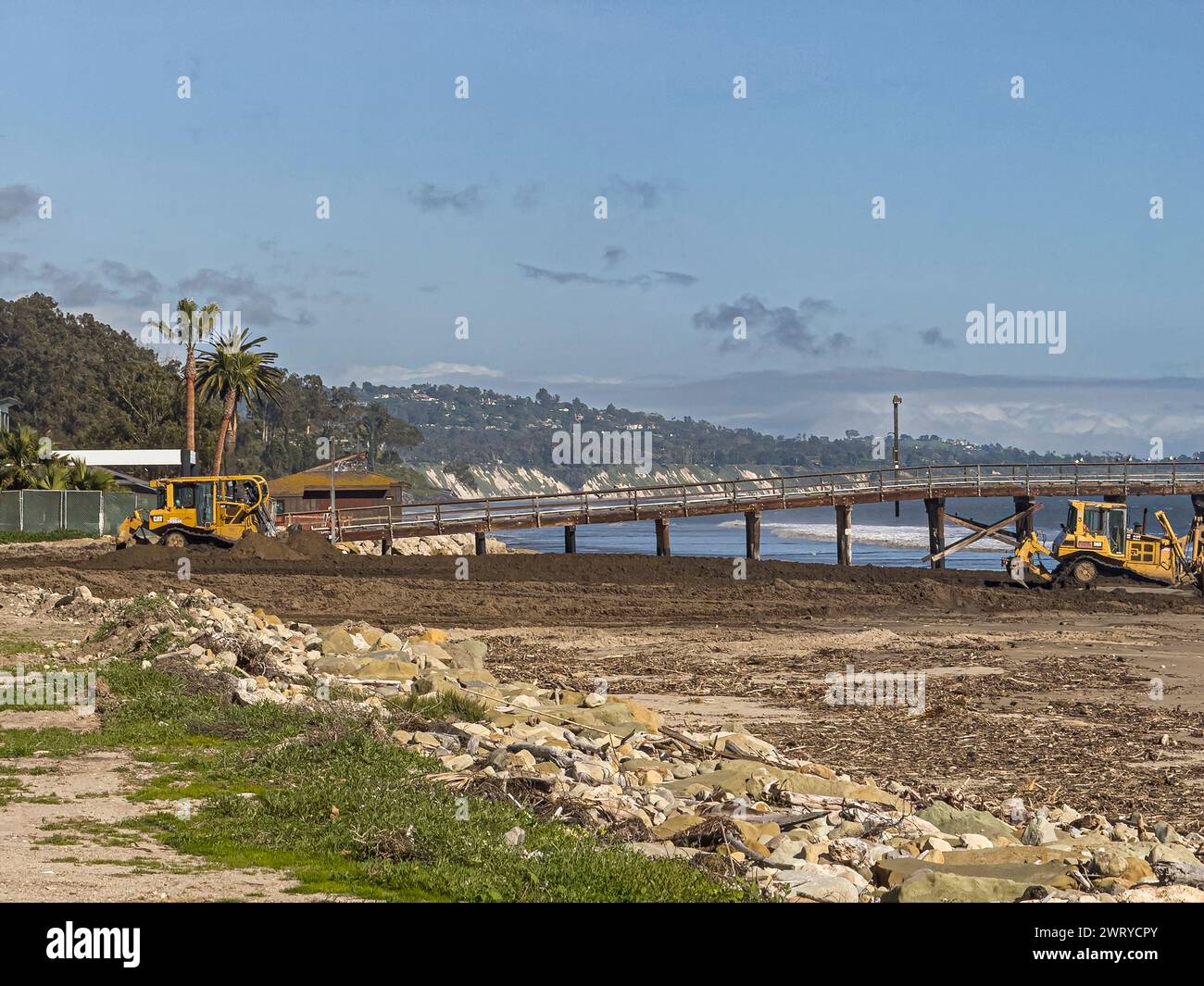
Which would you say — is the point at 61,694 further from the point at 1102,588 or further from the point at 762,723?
the point at 1102,588

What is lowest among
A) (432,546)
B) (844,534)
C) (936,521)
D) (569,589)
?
(432,546)

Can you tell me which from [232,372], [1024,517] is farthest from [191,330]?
[1024,517]

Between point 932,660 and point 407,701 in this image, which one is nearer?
point 407,701

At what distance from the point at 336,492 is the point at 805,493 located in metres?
33.9

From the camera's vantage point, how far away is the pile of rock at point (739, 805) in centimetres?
958

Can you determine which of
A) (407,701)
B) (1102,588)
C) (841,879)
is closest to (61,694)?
(407,701)

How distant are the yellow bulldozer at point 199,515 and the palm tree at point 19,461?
1737 cm

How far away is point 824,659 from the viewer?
2630 centimetres

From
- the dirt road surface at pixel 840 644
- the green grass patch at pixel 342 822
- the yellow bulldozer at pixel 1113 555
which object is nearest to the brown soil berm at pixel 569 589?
the dirt road surface at pixel 840 644

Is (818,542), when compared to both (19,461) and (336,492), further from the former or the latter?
(19,461)

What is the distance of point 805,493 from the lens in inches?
2130

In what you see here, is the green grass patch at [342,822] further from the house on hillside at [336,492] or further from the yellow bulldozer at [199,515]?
the house on hillside at [336,492]

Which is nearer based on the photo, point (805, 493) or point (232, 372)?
point (805, 493)
